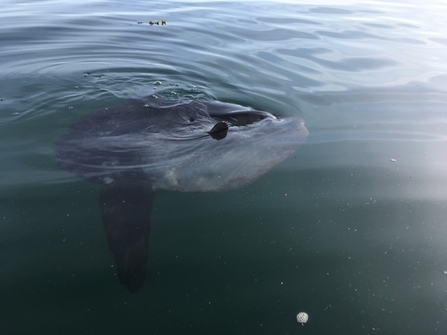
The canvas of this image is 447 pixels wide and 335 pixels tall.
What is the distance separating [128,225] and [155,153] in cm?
137

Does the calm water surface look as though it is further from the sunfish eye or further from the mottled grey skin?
the sunfish eye

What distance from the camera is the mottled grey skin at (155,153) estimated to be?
142 inches

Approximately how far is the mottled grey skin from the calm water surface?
0.51 ft

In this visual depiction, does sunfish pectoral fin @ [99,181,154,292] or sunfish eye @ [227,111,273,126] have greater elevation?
sunfish eye @ [227,111,273,126]

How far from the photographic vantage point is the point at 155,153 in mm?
4727

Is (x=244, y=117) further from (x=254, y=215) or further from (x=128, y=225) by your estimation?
(x=128, y=225)

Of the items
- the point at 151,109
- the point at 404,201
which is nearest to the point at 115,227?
the point at 151,109

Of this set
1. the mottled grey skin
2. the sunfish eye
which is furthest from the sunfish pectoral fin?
the sunfish eye

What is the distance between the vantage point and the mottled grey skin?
360 centimetres

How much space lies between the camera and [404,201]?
4.18m

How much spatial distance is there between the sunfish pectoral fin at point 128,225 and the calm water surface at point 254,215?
0.09 metres

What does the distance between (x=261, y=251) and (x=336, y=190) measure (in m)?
1.40

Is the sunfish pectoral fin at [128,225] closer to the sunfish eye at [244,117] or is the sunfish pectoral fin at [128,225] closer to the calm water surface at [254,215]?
the calm water surface at [254,215]

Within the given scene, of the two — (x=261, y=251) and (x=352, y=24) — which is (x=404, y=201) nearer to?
(x=261, y=251)
